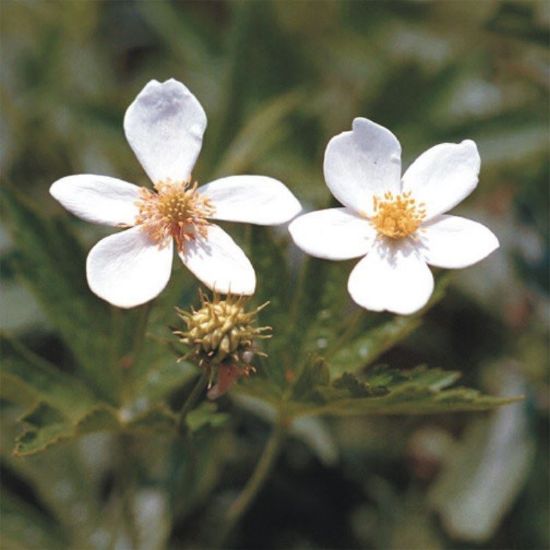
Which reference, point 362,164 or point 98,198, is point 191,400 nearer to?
point 98,198

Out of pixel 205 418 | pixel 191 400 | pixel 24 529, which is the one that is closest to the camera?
pixel 191 400

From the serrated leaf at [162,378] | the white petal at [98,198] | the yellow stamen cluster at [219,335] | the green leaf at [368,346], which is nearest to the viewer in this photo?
the yellow stamen cluster at [219,335]

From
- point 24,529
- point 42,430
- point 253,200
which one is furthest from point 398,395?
point 24,529

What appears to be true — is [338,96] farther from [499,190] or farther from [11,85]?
[11,85]

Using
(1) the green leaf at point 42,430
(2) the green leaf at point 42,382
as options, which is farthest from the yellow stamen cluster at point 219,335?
(2) the green leaf at point 42,382

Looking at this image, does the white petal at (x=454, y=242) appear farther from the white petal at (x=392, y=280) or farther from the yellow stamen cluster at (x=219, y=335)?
the yellow stamen cluster at (x=219, y=335)

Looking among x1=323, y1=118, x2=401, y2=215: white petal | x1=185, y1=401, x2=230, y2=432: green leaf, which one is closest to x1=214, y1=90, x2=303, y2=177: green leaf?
x1=323, y1=118, x2=401, y2=215: white petal
